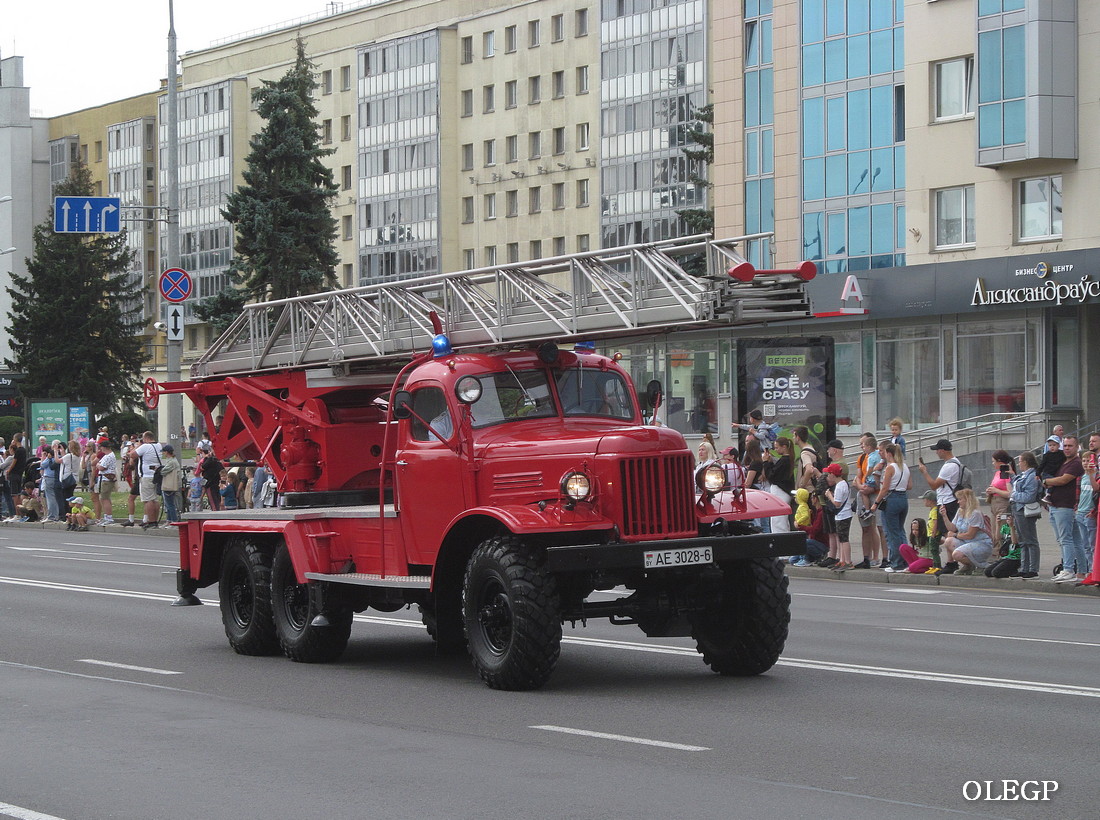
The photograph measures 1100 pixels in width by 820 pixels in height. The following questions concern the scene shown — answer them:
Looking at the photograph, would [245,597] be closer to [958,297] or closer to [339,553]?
[339,553]

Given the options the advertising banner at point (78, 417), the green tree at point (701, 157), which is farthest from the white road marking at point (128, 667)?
the green tree at point (701, 157)

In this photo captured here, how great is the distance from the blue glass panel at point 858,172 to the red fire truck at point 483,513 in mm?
38770

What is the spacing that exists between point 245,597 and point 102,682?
7.77 ft

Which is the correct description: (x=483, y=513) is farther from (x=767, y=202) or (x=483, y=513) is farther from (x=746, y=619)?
(x=767, y=202)

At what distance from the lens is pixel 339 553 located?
13844 mm

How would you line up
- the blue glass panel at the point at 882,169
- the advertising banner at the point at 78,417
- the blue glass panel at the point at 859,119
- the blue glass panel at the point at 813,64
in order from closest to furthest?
the advertising banner at the point at 78,417
the blue glass panel at the point at 882,169
the blue glass panel at the point at 859,119
the blue glass panel at the point at 813,64

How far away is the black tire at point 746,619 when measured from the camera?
12.2 meters

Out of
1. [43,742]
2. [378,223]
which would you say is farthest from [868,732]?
[378,223]

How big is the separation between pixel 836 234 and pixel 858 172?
203 centimetres

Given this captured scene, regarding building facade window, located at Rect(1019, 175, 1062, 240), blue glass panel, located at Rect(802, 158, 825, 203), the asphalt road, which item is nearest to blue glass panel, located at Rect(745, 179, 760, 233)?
blue glass panel, located at Rect(802, 158, 825, 203)

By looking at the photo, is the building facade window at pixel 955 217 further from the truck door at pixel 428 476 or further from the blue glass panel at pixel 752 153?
the truck door at pixel 428 476

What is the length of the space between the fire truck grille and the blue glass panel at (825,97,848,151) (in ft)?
141

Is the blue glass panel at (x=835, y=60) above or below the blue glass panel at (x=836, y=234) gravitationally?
above

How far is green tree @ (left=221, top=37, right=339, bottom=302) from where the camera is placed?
6103cm
